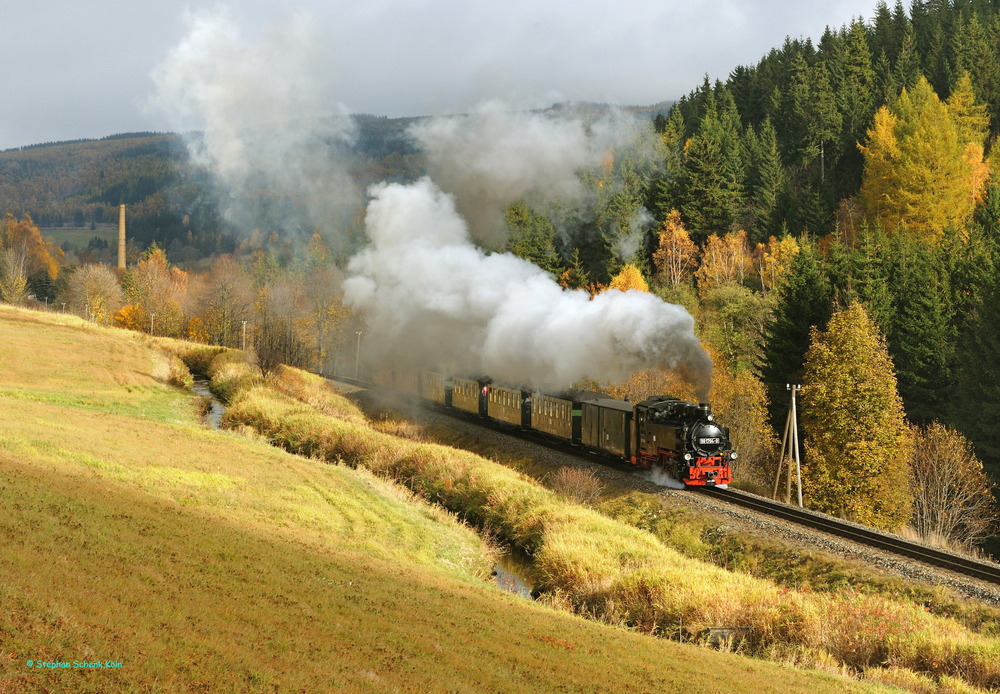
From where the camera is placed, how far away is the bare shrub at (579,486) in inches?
1373

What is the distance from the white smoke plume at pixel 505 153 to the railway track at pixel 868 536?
21.3m

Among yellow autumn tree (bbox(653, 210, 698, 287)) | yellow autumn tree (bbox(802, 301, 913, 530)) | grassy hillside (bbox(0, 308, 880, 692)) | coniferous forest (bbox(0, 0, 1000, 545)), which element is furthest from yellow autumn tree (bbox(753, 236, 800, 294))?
grassy hillside (bbox(0, 308, 880, 692))

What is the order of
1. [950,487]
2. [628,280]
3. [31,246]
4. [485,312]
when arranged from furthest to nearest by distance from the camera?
[31,246] → [628,280] → [950,487] → [485,312]

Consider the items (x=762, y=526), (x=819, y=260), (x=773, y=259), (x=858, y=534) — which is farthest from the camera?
(x=773, y=259)

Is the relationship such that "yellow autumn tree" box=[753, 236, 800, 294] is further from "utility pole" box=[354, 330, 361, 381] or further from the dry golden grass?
the dry golden grass

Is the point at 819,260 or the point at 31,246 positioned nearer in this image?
the point at 819,260

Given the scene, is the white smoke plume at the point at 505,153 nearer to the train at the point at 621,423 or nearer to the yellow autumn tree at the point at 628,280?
the train at the point at 621,423

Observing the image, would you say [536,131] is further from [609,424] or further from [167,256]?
[167,256]

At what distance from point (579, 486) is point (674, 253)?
5479cm

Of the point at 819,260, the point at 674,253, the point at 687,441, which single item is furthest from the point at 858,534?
the point at 674,253

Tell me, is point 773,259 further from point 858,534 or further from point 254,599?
point 254,599

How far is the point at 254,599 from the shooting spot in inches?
632

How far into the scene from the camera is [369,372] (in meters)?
66.7

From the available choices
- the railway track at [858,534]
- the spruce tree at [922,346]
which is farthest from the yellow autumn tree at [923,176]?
the railway track at [858,534]
